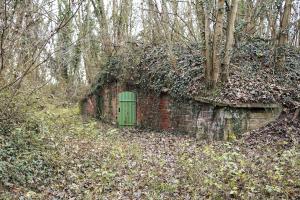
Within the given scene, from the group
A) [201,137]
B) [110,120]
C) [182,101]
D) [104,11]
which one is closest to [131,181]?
[201,137]

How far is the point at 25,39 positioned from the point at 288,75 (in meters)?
8.87

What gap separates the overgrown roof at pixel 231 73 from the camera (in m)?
11.4

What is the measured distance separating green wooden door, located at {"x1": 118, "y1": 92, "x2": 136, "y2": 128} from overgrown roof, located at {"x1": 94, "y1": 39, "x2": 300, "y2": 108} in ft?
2.48

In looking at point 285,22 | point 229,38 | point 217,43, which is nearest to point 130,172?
point 217,43

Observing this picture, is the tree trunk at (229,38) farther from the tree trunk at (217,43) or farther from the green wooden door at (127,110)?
the green wooden door at (127,110)

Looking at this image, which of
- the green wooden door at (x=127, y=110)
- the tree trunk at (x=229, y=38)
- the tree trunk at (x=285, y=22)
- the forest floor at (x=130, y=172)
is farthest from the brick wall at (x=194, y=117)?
the tree trunk at (x=285, y=22)

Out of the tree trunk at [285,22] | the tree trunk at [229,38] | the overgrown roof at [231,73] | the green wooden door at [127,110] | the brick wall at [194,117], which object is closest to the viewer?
the brick wall at [194,117]

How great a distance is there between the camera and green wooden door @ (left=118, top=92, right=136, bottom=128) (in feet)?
54.0

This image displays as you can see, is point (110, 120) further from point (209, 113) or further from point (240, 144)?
point (240, 144)

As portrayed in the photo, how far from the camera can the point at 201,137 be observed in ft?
38.8

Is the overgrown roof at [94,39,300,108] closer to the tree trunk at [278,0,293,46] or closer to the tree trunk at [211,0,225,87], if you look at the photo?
the tree trunk at [278,0,293,46]

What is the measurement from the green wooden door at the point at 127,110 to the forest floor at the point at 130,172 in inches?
286

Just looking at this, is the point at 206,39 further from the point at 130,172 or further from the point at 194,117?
the point at 130,172

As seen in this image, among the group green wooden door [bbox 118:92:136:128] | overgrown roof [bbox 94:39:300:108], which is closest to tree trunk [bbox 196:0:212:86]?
overgrown roof [bbox 94:39:300:108]
